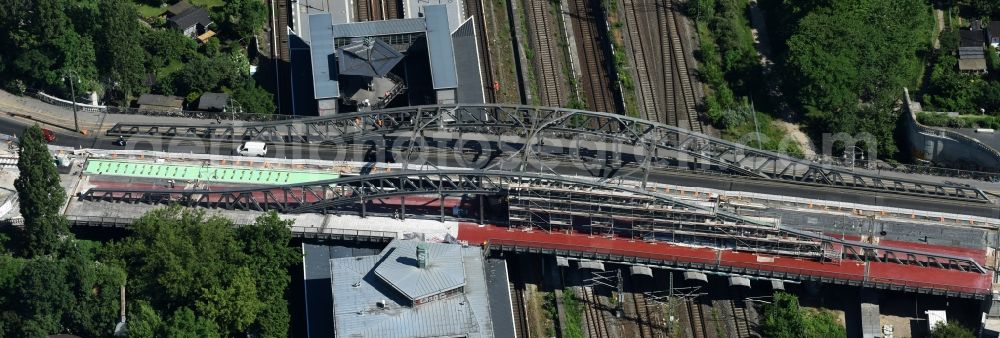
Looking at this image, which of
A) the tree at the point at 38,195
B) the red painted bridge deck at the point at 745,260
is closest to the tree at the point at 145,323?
the tree at the point at 38,195

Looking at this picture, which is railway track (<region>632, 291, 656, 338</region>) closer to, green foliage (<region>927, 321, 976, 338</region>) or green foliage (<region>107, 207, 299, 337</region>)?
green foliage (<region>927, 321, 976, 338</region>)

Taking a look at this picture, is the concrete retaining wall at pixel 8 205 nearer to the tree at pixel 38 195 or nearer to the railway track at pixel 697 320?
the tree at pixel 38 195

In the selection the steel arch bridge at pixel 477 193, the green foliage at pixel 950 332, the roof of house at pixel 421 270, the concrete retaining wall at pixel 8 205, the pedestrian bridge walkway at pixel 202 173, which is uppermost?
the pedestrian bridge walkway at pixel 202 173

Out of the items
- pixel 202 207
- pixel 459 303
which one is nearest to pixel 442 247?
pixel 459 303

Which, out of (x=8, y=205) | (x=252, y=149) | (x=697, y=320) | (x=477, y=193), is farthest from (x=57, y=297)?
(x=697, y=320)

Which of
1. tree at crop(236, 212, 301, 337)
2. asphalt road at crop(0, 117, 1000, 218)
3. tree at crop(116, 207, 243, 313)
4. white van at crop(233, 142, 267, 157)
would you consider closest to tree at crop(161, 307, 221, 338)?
tree at crop(116, 207, 243, 313)

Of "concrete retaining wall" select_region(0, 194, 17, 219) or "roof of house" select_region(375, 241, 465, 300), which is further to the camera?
"concrete retaining wall" select_region(0, 194, 17, 219)
